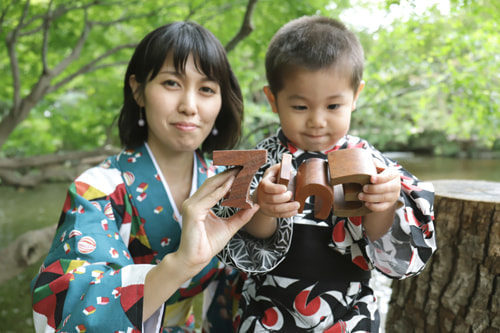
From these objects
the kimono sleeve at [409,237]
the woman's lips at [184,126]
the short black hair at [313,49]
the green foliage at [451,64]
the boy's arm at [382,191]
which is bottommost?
the kimono sleeve at [409,237]

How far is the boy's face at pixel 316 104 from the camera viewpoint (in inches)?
63.7

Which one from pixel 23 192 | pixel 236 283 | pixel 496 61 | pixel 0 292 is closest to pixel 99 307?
pixel 236 283

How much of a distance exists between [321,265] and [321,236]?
13 cm

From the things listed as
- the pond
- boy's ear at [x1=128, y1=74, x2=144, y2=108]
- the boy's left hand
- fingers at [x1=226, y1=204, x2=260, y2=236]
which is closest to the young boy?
fingers at [x1=226, y1=204, x2=260, y2=236]

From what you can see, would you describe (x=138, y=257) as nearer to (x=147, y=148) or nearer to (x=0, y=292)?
Answer: (x=147, y=148)

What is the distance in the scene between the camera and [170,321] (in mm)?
2184

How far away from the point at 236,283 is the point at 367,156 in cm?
117

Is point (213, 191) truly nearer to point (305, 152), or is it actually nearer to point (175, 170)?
point (305, 152)

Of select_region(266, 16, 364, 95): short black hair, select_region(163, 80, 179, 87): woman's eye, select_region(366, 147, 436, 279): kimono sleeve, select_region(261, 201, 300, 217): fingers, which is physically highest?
select_region(266, 16, 364, 95): short black hair

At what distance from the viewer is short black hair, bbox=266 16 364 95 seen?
5.38ft

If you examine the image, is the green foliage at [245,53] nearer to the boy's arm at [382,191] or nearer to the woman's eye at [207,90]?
the woman's eye at [207,90]

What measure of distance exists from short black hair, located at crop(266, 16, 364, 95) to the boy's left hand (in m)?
0.55

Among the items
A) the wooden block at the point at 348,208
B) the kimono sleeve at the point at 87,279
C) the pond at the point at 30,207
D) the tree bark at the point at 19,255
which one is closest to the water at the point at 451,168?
the pond at the point at 30,207

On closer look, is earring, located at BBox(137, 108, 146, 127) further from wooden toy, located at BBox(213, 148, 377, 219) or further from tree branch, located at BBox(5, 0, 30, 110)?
tree branch, located at BBox(5, 0, 30, 110)
